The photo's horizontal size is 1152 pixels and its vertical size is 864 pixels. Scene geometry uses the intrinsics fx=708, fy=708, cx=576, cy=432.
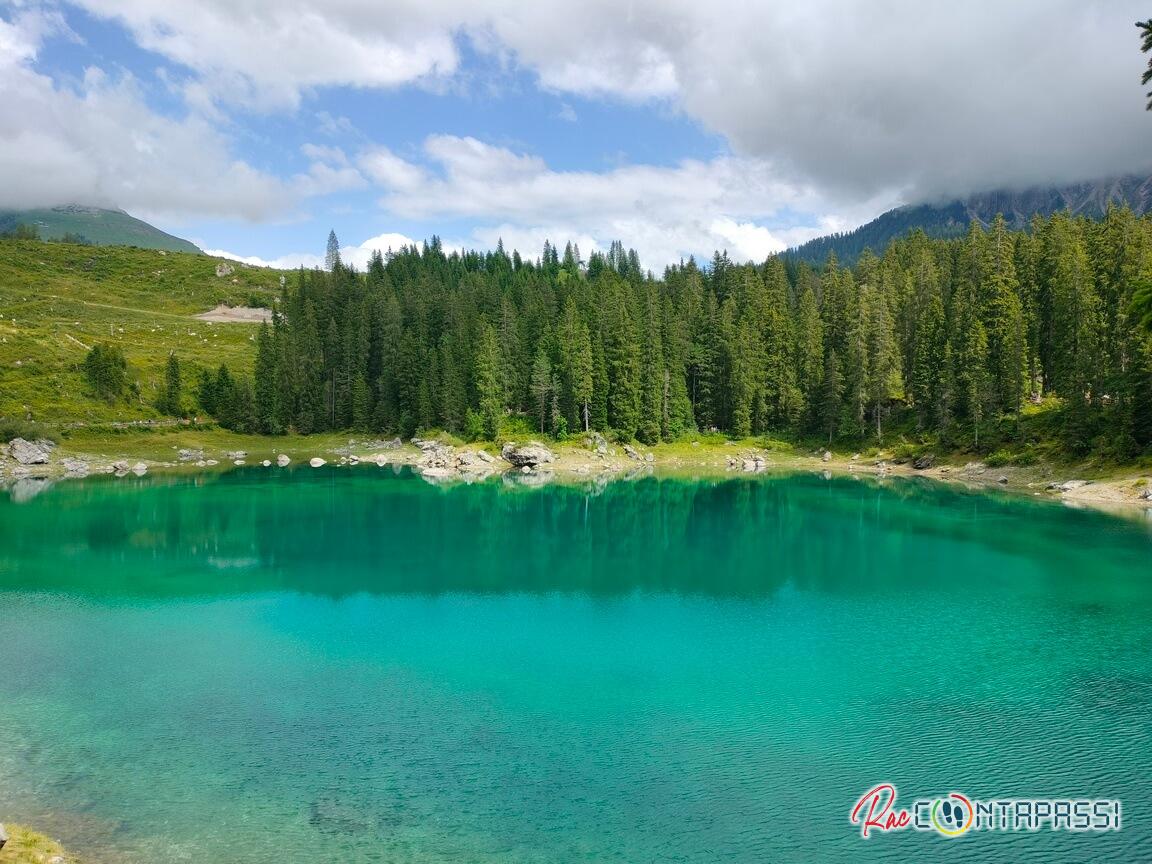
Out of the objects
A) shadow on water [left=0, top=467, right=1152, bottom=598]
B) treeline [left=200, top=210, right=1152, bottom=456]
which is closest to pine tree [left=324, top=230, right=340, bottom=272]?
treeline [left=200, top=210, right=1152, bottom=456]

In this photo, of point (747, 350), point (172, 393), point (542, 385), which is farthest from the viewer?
point (172, 393)

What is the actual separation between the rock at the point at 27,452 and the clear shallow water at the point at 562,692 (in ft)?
141

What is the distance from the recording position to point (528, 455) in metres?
94.8

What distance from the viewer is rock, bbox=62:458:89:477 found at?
272 feet

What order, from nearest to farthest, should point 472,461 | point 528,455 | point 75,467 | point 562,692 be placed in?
point 562,692 < point 75,467 < point 528,455 < point 472,461

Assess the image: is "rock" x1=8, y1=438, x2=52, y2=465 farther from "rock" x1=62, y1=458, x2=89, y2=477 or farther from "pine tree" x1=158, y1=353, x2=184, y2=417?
"pine tree" x1=158, y1=353, x2=184, y2=417

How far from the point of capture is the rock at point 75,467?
83.0 metres

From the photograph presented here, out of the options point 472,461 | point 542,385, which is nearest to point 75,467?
point 472,461

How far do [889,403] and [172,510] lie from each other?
86.3m

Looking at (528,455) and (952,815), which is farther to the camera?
(528,455)

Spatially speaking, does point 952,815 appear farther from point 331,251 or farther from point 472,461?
point 331,251

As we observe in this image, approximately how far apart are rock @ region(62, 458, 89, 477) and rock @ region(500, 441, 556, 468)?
5067cm

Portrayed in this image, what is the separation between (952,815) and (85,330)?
164551mm

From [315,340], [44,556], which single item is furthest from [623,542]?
[315,340]
